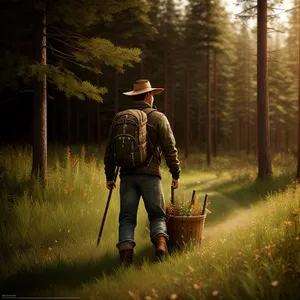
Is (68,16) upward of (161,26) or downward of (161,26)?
downward

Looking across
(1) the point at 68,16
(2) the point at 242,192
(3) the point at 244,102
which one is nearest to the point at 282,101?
(3) the point at 244,102

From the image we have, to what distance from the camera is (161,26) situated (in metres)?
31.8

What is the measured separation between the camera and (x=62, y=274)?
560 cm

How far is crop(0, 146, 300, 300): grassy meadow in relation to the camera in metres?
4.31

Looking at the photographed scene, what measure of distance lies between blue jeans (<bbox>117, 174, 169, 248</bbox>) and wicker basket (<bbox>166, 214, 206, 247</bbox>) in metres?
0.34

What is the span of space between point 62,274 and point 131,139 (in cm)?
224

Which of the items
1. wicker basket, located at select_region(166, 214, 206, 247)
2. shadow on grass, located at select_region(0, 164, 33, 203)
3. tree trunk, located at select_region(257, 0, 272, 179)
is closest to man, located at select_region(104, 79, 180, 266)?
wicker basket, located at select_region(166, 214, 206, 247)

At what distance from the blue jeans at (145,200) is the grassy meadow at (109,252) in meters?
0.51

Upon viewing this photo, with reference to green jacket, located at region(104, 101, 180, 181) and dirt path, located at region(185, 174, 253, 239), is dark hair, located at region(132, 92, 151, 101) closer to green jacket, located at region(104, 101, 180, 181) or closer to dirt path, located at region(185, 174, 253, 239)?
green jacket, located at region(104, 101, 180, 181)

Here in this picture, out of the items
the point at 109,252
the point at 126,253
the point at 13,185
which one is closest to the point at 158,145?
the point at 126,253

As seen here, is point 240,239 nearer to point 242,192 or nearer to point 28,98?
point 242,192

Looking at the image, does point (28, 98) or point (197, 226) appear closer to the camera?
point (197, 226)

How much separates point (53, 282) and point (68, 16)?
21.9 ft

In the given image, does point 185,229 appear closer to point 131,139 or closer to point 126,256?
point 126,256
